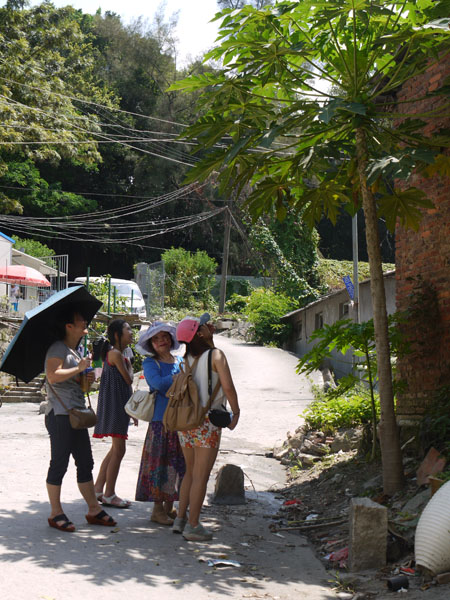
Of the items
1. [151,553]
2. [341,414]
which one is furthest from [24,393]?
[151,553]

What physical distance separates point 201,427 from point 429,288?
3.75 m

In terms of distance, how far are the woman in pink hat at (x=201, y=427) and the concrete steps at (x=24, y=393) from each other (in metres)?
14.5

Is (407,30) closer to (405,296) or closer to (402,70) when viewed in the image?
(402,70)

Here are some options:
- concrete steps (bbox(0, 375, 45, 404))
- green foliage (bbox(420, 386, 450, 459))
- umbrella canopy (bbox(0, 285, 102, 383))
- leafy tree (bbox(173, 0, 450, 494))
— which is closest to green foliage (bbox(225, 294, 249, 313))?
concrete steps (bbox(0, 375, 45, 404))

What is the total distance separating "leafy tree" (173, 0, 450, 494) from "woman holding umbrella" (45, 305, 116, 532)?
186 centimetres

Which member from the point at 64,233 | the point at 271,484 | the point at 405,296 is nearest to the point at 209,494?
the point at 271,484

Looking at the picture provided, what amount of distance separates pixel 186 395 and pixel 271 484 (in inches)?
153

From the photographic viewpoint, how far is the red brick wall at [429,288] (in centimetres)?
771

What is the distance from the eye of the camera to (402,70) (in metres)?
6.14

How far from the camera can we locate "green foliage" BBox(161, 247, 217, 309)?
38.3 m

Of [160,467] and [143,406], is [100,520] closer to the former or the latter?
[160,467]

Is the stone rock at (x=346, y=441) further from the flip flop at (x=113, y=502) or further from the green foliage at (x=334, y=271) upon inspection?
the green foliage at (x=334, y=271)

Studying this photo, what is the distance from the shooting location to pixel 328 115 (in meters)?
4.95

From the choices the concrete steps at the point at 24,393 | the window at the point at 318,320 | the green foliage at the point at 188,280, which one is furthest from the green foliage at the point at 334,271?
the concrete steps at the point at 24,393
